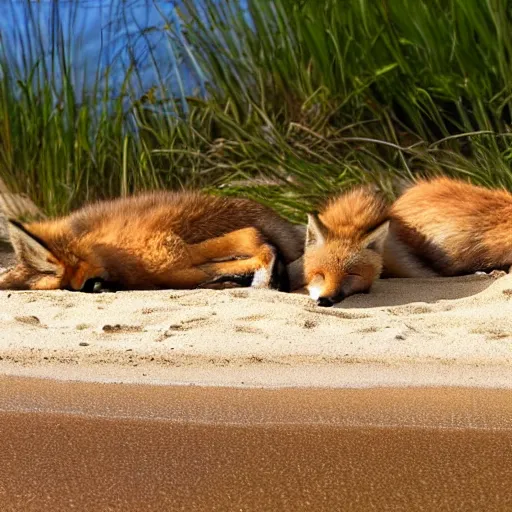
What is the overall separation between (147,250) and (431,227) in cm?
144

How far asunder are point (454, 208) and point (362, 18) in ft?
5.72

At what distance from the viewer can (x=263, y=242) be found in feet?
16.1

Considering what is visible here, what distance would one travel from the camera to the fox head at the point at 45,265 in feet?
15.4

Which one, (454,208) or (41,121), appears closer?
(454,208)

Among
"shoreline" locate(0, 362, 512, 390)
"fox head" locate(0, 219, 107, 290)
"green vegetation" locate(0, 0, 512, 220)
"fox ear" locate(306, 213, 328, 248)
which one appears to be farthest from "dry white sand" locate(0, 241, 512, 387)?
"green vegetation" locate(0, 0, 512, 220)

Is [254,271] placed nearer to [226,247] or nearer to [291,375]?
[226,247]

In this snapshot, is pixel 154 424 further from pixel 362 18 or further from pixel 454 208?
pixel 362 18

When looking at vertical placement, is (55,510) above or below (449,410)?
above

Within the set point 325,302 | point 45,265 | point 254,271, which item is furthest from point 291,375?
point 45,265

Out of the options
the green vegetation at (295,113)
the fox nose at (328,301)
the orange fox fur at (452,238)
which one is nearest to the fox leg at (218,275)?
the fox nose at (328,301)

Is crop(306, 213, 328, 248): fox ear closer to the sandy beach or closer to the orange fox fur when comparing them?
the sandy beach

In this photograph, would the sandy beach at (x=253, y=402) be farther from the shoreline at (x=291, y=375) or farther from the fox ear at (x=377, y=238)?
the fox ear at (x=377, y=238)

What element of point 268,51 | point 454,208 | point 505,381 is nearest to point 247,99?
point 268,51

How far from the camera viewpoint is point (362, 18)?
6301mm
